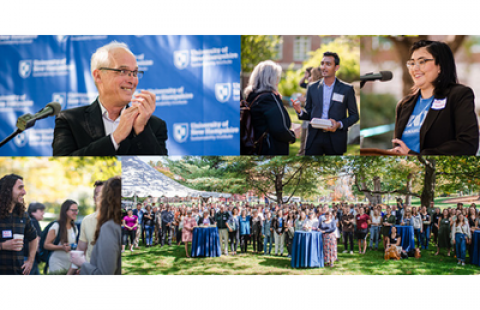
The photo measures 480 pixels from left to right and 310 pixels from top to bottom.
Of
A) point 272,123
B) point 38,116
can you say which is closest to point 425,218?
point 272,123

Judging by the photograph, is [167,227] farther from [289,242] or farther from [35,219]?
[35,219]

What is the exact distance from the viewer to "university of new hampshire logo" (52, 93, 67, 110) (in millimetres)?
8914

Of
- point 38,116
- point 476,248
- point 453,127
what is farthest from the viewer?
point 38,116

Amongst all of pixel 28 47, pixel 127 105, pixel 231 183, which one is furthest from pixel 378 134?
pixel 28 47

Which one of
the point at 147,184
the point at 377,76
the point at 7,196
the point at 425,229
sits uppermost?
the point at 377,76

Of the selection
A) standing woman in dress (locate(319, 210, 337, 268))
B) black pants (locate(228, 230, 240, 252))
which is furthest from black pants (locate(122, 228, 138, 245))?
standing woman in dress (locate(319, 210, 337, 268))

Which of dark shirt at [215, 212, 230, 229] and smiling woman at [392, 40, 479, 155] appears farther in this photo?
smiling woman at [392, 40, 479, 155]

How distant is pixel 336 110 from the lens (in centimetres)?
870

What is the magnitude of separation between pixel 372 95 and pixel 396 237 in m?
2.52

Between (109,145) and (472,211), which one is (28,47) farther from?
(472,211)

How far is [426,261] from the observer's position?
797 cm

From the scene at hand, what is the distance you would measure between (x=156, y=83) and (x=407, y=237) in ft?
16.7

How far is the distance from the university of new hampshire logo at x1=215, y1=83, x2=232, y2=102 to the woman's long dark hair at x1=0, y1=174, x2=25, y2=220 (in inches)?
143

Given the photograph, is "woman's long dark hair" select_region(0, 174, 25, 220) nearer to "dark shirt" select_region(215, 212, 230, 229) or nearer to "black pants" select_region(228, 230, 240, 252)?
"dark shirt" select_region(215, 212, 230, 229)
